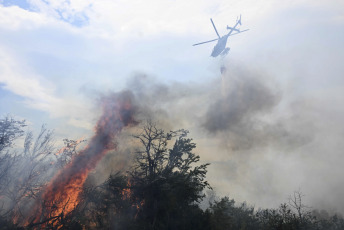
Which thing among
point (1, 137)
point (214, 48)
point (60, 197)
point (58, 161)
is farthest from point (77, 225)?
point (214, 48)

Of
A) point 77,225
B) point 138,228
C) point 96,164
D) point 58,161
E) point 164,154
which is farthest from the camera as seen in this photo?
point 58,161

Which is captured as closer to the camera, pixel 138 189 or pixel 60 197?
pixel 60 197

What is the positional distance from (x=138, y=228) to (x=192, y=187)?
6809 mm

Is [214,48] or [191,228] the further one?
[214,48]

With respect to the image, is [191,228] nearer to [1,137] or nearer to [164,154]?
[164,154]

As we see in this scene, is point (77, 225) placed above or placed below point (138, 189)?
below

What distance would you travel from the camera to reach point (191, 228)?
19594 mm

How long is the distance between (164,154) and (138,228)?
1001 centimetres

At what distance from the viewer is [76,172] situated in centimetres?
2200

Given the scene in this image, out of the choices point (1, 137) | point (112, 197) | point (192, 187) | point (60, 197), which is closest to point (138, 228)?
point (112, 197)

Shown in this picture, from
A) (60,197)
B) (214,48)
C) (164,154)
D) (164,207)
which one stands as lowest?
Result: (60,197)

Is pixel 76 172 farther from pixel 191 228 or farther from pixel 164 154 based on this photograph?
pixel 191 228

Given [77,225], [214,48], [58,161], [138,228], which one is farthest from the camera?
[58,161]

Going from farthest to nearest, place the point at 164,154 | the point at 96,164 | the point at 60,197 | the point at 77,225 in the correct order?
the point at 164,154, the point at 96,164, the point at 60,197, the point at 77,225
